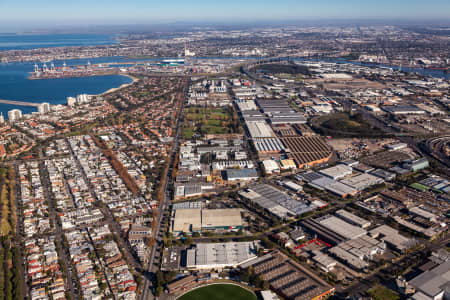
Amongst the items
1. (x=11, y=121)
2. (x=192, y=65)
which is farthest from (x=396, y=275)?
(x=192, y=65)

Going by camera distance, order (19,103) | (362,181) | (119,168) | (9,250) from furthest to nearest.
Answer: (19,103), (119,168), (362,181), (9,250)

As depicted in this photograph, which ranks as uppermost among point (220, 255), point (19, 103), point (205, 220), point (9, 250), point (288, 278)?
point (19, 103)

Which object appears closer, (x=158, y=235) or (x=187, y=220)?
(x=158, y=235)

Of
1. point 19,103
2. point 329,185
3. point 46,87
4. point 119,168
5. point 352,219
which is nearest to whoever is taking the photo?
point 352,219

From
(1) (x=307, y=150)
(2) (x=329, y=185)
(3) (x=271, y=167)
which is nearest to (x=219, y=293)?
(2) (x=329, y=185)

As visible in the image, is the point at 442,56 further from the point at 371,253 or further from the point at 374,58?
the point at 371,253

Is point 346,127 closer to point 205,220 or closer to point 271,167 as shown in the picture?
point 271,167

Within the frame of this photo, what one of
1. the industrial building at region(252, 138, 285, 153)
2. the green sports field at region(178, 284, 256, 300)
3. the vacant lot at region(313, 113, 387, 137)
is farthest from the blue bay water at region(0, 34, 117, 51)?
the green sports field at region(178, 284, 256, 300)

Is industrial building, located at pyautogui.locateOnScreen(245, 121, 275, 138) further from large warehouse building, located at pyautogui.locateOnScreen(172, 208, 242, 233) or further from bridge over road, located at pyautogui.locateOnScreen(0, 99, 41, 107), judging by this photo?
bridge over road, located at pyautogui.locateOnScreen(0, 99, 41, 107)
